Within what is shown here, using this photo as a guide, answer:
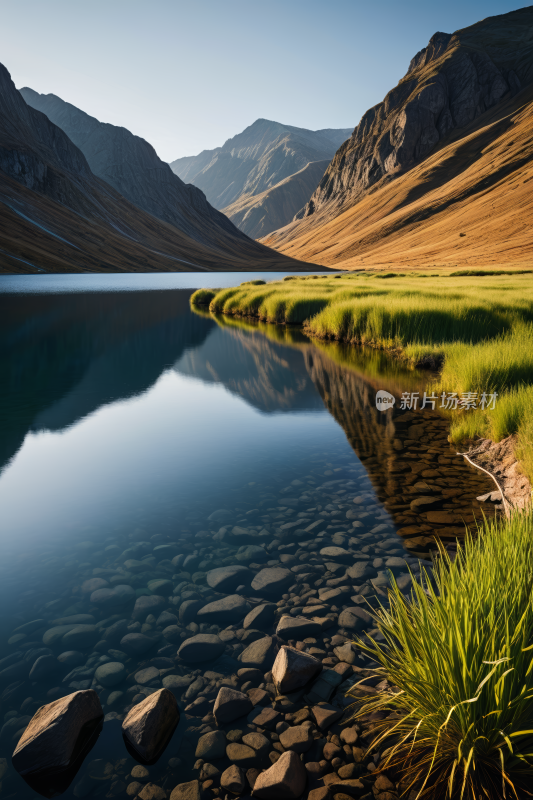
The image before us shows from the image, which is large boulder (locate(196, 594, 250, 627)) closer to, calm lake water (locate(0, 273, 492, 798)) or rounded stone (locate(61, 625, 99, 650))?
calm lake water (locate(0, 273, 492, 798))

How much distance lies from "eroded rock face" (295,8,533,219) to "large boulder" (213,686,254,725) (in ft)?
579

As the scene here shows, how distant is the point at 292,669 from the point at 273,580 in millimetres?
1443

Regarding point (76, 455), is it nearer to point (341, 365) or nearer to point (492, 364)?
point (492, 364)

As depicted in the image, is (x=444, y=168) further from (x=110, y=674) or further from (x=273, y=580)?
(x=110, y=674)

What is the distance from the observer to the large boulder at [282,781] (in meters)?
3.05

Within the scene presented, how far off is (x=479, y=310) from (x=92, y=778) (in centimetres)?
1790

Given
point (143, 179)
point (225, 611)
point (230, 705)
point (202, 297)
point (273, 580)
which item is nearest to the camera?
point (230, 705)

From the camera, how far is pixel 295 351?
842 inches

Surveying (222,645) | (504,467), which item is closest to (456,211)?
(504,467)

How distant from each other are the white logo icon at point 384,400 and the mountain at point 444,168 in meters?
71.5

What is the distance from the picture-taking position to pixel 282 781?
10.0ft

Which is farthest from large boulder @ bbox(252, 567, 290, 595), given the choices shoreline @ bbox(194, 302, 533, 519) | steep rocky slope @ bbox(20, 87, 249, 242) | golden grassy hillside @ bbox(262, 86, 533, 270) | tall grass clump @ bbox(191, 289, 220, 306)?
steep rocky slope @ bbox(20, 87, 249, 242)

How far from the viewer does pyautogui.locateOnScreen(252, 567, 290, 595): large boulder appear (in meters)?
5.16

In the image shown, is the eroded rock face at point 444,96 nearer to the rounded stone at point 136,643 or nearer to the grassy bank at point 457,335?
the grassy bank at point 457,335
